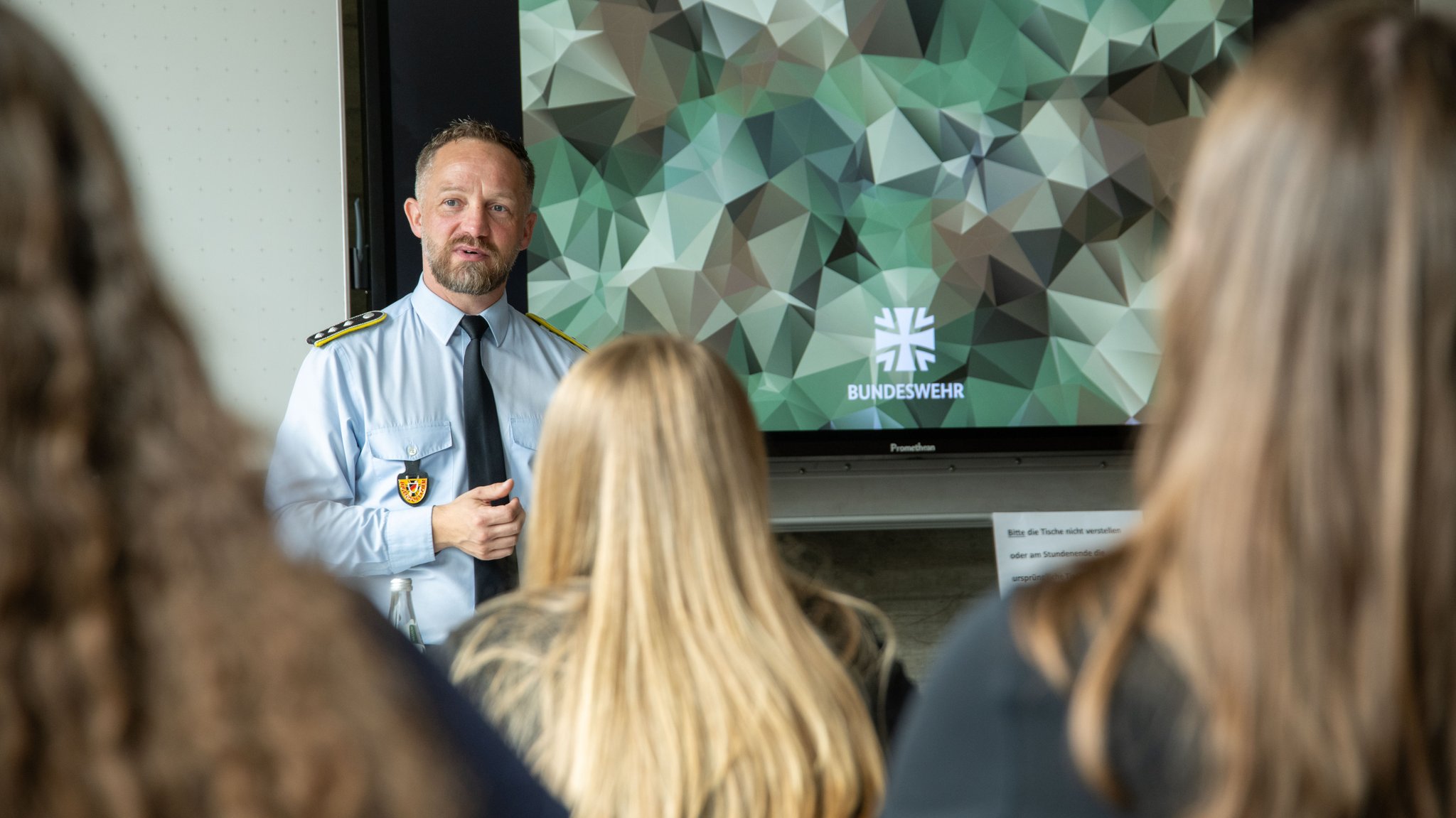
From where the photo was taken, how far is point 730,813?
117 cm

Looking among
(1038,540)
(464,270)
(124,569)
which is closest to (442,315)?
(464,270)

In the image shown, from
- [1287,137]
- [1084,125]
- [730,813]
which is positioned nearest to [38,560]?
[1287,137]

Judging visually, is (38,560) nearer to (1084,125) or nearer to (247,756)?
(247,756)

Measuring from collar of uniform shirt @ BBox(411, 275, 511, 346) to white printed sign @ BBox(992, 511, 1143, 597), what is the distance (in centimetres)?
121

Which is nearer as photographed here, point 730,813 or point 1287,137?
point 1287,137

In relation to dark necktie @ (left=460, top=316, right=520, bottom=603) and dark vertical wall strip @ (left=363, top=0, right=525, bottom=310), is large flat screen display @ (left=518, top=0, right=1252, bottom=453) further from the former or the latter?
dark necktie @ (left=460, top=316, right=520, bottom=603)

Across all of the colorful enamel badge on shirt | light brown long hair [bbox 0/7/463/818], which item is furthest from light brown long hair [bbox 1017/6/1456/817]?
the colorful enamel badge on shirt

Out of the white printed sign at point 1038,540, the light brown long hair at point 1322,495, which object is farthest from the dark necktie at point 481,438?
the light brown long hair at point 1322,495

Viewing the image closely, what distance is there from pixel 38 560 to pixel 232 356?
8.80 ft

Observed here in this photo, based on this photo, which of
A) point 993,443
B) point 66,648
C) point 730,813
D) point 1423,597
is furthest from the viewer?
point 993,443

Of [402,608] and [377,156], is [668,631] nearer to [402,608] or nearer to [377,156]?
[402,608]

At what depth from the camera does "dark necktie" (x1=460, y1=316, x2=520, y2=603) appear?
2.51 meters

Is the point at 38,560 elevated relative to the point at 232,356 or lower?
lower

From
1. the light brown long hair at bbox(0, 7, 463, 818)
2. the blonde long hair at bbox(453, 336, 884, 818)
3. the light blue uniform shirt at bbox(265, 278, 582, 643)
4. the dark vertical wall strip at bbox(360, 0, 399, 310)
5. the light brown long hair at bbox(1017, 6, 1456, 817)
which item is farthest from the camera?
the dark vertical wall strip at bbox(360, 0, 399, 310)
